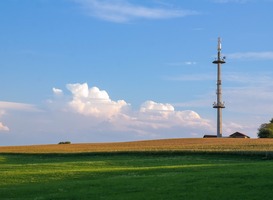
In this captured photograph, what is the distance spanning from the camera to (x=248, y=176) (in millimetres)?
27703

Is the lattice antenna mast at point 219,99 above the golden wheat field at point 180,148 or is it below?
above

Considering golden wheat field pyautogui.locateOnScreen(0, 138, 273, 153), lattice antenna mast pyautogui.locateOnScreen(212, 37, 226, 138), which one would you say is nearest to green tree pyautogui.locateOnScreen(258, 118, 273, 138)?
lattice antenna mast pyautogui.locateOnScreen(212, 37, 226, 138)

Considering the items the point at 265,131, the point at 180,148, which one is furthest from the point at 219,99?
the point at 180,148

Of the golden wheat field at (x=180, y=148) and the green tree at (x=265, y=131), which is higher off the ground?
the green tree at (x=265, y=131)

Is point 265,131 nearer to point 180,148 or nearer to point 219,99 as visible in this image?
point 219,99

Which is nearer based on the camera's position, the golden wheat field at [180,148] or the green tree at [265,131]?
the golden wheat field at [180,148]

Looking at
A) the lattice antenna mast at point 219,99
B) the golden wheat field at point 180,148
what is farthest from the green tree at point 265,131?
the golden wheat field at point 180,148

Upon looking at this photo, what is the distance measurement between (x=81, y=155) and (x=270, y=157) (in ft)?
91.0

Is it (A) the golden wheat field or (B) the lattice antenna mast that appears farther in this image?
(B) the lattice antenna mast

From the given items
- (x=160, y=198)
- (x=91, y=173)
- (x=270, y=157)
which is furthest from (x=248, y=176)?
(x=270, y=157)

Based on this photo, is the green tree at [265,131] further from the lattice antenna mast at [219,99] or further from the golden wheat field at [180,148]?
the golden wheat field at [180,148]

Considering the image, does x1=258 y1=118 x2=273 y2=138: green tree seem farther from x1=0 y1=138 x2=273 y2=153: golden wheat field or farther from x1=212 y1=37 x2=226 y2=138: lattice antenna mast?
x1=0 y1=138 x2=273 y2=153: golden wheat field

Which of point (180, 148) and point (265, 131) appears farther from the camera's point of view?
point (265, 131)

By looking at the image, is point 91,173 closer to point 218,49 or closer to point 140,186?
point 140,186
